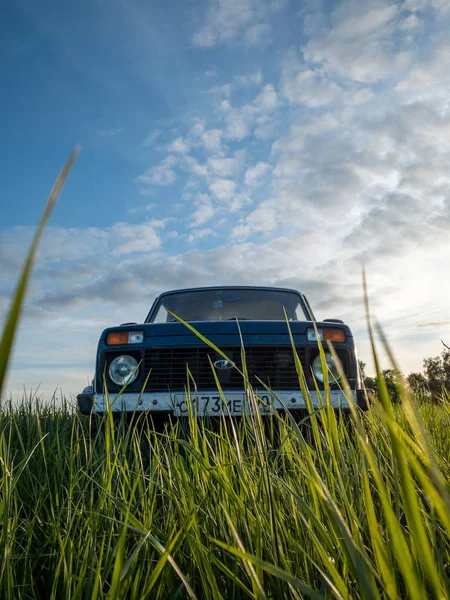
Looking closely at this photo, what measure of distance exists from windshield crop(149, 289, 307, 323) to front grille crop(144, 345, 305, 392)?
1303 mm

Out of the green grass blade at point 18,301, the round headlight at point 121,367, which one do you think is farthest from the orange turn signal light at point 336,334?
the green grass blade at point 18,301

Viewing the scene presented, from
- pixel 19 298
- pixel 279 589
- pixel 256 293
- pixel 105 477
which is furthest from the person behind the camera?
pixel 256 293

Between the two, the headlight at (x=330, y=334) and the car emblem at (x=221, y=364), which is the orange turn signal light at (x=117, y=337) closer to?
the car emblem at (x=221, y=364)

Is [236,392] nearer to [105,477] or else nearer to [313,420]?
[105,477]

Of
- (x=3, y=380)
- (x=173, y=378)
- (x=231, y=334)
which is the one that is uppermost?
(x=231, y=334)

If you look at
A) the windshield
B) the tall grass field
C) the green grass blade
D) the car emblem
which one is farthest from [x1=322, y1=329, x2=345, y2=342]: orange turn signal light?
the green grass blade

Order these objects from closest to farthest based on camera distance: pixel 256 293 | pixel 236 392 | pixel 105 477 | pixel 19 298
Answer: pixel 19 298 < pixel 105 477 < pixel 236 392 < pixel 256 293

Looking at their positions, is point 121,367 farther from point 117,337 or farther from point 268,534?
point 268,534

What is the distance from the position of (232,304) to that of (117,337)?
171 cm

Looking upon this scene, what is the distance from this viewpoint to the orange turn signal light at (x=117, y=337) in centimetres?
394

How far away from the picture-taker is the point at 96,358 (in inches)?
158

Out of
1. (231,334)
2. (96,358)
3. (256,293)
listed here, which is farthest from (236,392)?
(256,293)

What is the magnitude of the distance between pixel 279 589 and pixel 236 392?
2511 mm

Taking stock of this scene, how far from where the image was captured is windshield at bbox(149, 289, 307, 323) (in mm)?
5305
